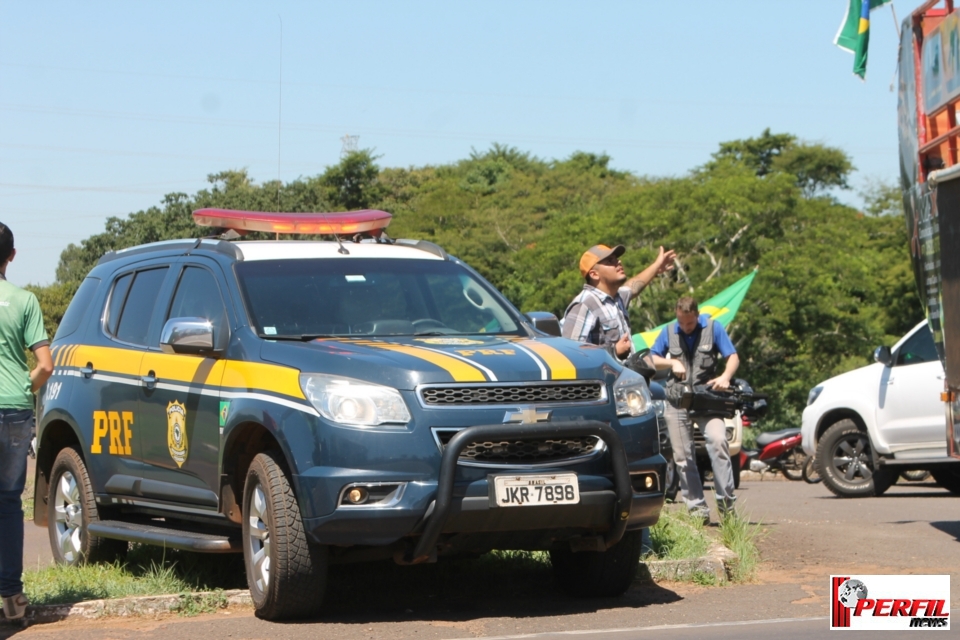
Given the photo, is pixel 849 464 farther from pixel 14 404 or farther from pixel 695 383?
pixel 14 404

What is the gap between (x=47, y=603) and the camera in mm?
6891

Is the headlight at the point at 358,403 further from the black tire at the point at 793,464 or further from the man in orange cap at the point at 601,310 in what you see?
the black tire at the point at 793,464

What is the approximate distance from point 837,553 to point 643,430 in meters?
2.96

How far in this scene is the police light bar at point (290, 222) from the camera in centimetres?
809

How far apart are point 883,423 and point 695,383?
4.97m

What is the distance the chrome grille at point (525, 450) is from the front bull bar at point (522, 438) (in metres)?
0.07

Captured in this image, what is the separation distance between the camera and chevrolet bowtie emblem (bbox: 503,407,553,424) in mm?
6301

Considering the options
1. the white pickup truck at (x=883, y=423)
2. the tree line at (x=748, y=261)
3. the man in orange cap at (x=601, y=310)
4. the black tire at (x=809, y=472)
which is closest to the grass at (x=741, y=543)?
the man in orange cap at (x=601, y=310)

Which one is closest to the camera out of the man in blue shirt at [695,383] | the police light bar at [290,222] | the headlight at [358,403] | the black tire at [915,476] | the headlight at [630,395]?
the headlight at [358,403]

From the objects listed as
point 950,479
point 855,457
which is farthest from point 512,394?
point 950,479

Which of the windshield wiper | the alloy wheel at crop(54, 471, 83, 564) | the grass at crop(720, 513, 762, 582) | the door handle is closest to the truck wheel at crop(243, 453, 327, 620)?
the windshield wiper

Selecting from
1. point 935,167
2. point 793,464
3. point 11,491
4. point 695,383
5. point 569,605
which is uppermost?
point 935,167

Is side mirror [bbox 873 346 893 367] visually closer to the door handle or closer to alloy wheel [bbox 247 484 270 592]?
the door handle

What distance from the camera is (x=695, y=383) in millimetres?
10203
